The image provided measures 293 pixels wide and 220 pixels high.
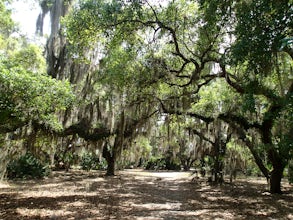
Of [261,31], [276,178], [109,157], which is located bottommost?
[276,178]

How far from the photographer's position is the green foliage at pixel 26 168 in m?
14.0

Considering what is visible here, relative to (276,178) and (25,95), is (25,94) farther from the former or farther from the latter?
(276,178)

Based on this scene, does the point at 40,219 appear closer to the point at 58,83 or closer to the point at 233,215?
the point at 58,83

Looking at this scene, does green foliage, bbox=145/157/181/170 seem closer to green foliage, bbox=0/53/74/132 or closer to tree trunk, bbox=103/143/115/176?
tree trunk, bbox=103/143/115/176

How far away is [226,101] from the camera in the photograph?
10.6 m

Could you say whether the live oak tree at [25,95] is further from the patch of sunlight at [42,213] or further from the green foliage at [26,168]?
the green foliage at [26,168]

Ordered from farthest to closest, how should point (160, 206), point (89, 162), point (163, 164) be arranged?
point (163, 164) → point (89, 162) → point (160, 206)

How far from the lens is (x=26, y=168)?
1466 cm

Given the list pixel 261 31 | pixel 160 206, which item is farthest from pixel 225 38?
pixel 160 206

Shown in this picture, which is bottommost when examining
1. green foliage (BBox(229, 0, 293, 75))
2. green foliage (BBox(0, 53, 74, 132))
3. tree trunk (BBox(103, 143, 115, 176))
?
tree trunk (BBox(103, 143, 115, 176))

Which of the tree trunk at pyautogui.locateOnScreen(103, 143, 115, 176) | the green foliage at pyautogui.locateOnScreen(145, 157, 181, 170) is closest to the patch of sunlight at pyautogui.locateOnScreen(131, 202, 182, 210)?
the tree trunk at pyautogui.locateOnScreen(103, 143, 115, 176)

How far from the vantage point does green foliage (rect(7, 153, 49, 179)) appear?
552 inches

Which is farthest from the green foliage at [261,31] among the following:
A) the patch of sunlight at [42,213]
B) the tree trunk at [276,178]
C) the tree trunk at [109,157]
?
the tree trunk at [109,157]

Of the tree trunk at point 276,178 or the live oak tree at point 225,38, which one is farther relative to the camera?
the tree trunk at point 276,178
